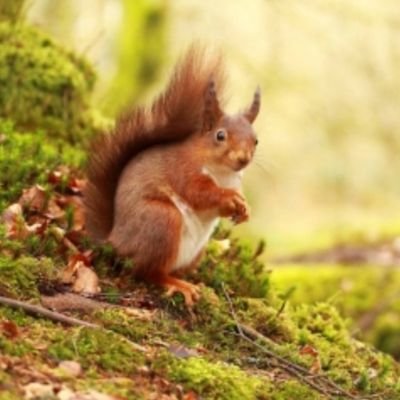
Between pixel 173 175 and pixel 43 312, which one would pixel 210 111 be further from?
pixel 43 312

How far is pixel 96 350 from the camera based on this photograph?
2717 millimetres

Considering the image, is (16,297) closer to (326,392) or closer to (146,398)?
(146,398)

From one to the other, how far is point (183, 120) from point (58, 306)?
93cm

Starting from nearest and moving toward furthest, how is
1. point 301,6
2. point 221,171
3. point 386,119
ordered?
point 221,171 < point 386,119 < point 301,6

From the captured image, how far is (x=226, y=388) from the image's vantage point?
9.16 feet

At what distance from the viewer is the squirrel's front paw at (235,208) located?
3.47 metres

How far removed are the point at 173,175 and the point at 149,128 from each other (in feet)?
0.83

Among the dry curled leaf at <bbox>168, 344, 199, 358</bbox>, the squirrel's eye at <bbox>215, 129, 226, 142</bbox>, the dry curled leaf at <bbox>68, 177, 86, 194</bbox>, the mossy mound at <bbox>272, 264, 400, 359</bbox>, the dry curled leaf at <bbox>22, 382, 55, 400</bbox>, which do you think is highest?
the squirrel's eye at <bbox>215, 129, 226, 142</bbox>

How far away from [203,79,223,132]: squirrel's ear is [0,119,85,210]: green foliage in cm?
82

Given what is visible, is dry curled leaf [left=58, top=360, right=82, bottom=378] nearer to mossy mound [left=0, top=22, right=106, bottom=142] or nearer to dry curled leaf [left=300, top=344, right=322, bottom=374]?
dry curled leaf [left=300, top=344, right=322, bottom=374]

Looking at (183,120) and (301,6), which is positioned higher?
(301,6)

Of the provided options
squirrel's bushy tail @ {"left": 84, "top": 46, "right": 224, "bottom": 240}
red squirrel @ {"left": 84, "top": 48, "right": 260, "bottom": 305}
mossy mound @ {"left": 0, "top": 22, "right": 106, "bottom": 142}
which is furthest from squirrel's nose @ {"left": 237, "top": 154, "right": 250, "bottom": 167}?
mossy mound @ {"left": 0, "top": 22, "right": 106, "bottom": 142}

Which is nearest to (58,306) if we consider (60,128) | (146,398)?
(146,398)

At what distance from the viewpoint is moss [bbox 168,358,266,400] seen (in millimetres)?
2754
